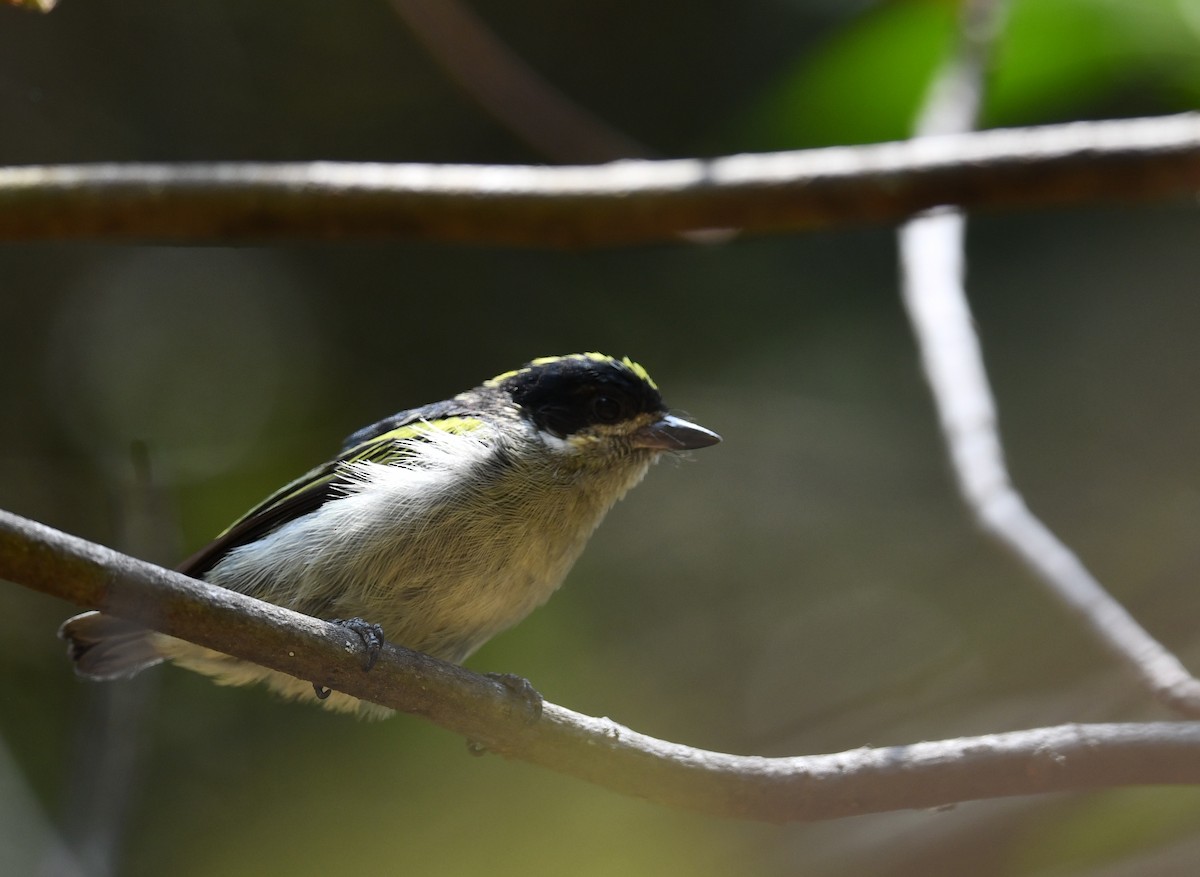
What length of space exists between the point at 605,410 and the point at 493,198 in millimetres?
703

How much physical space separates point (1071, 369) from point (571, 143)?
111 inches

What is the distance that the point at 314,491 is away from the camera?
113 inches

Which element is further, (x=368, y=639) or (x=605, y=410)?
(x=605, y=410)

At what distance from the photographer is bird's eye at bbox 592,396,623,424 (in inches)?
118

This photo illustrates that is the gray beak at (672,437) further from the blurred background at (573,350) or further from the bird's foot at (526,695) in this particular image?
the blurred background at (573,350)

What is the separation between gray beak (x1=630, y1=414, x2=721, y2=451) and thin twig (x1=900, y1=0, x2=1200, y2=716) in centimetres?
65

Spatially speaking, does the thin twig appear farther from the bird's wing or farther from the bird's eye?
the bird's wing

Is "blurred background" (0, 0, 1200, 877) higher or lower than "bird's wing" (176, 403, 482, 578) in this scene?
higher

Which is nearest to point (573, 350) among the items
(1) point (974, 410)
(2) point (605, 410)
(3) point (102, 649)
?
(2) point (605, 410)

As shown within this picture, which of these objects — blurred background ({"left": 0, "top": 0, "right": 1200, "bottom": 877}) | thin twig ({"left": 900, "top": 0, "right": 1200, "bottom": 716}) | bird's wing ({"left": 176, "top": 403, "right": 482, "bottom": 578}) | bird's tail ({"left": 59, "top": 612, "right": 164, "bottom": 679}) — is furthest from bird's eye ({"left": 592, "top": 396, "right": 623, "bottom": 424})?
blurred background ({"left": 0, "top": 0, "right": 1200, "bottom": 877})

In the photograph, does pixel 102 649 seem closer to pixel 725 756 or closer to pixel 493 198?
pixel 493 198

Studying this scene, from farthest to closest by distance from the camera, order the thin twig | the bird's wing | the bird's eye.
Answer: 1. the bird's eye
2. the bird's wing
3. the thin twig

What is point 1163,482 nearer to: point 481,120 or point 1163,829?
point 1163,829

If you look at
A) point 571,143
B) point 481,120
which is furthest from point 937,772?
point 481,120
